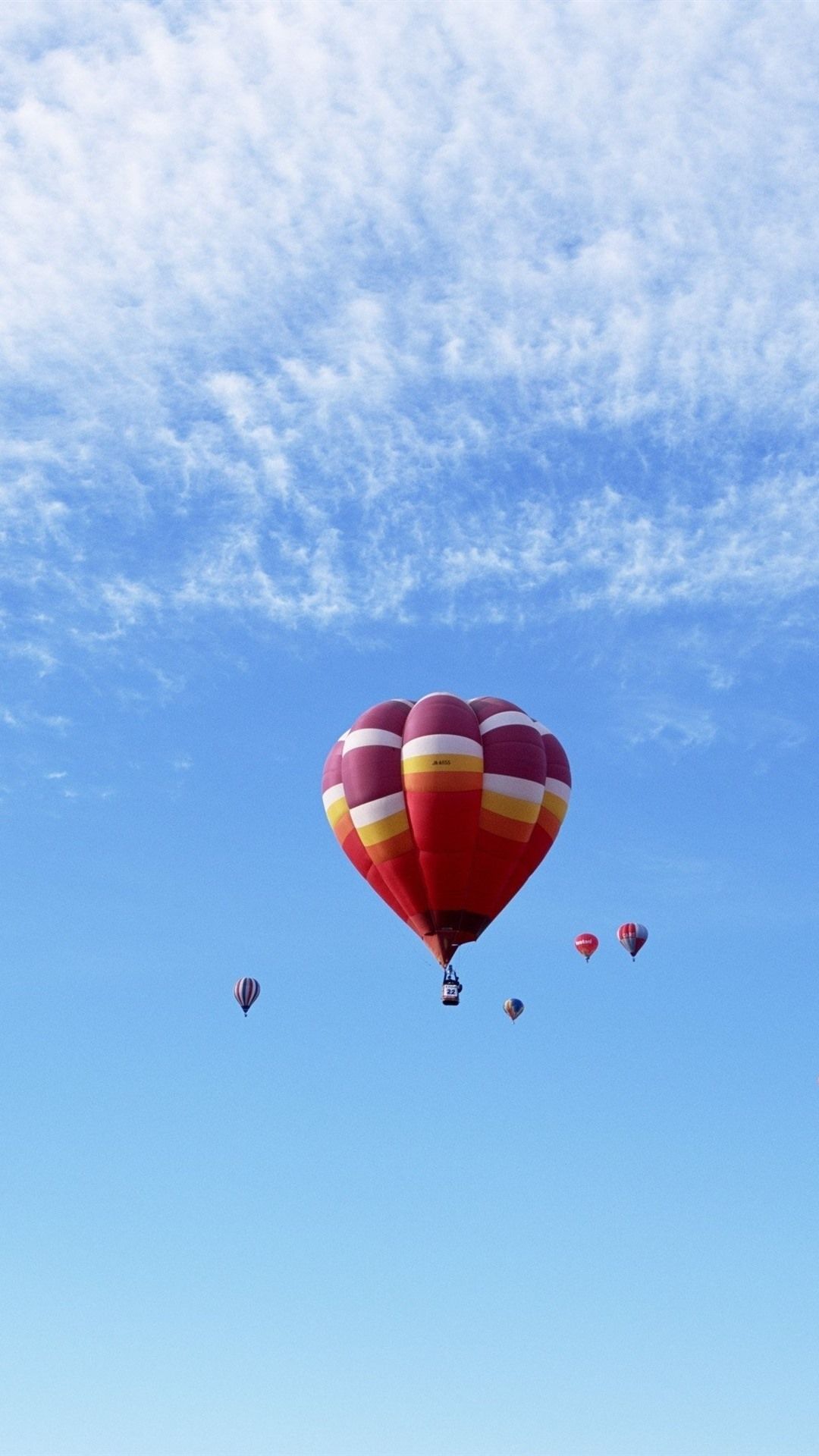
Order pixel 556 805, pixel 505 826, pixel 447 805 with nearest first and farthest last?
pixel 447 805 < pixel 505 826 < pixel 556 805

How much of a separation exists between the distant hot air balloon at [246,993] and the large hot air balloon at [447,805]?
9785 millimetres

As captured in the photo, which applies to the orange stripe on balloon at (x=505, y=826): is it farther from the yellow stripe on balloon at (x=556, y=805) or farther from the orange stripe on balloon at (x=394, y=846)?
the orange stripe on balloon at (x=394, y=846)

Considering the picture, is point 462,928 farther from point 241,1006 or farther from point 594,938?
point 594,938

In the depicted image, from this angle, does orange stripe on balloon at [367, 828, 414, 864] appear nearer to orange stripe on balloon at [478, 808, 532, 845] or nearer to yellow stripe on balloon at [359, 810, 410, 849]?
yellow stripe on balloon at [359, 810, 410, 849]

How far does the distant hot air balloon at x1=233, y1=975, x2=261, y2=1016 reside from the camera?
6688 centimetres

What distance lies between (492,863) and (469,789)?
262 cm

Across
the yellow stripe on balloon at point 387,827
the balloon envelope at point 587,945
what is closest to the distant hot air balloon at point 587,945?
the balloon envelope at point 587,945

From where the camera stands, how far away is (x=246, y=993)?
6700cm

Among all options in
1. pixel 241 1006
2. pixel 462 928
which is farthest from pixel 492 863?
pixel 241 1006

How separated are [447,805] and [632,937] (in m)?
19.1

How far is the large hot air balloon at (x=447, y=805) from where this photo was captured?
56.8 metres

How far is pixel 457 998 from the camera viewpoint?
59.5 metres

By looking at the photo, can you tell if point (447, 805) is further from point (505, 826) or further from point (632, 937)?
point (632, 937)

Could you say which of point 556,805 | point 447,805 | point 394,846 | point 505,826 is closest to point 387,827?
point 394,846
